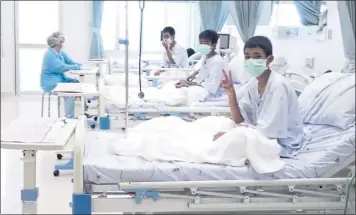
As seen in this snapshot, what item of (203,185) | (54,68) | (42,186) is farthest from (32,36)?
A: (203,185)

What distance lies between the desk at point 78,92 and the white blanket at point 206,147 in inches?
37.2

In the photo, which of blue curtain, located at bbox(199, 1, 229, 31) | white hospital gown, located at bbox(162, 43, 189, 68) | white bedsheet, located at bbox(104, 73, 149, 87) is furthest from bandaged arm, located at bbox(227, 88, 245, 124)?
blue curtain, located at bbox(199, 1, 229, 31)

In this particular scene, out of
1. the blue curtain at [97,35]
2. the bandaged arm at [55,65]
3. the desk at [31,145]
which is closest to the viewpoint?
the desk at [31,145]

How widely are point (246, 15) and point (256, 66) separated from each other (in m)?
4.23

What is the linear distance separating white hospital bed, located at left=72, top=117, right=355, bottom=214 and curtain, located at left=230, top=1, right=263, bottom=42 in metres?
4.33

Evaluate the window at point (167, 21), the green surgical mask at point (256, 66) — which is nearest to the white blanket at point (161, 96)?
the green surgical mask at point (256, 66)

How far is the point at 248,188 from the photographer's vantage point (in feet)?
7.14

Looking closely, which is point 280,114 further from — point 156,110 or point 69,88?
point 69,88

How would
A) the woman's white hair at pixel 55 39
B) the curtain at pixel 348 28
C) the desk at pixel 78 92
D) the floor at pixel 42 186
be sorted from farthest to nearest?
the woman's white hair at pixel 55 39, the desk at pixel 78 92, the floor at pixel 42 186, the curtain at pixel 348 28

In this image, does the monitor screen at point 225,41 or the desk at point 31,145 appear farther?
the monitor screen at point 225,41

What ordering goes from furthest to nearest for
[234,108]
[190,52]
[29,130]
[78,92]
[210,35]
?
[190,52] → [210,35] → [78,92] → [234,108] → [29,130]

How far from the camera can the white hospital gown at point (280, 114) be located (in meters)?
2.31

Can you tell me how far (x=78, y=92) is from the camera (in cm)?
340

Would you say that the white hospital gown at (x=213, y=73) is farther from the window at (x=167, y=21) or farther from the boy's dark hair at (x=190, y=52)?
the window at (x=167, y=21)
